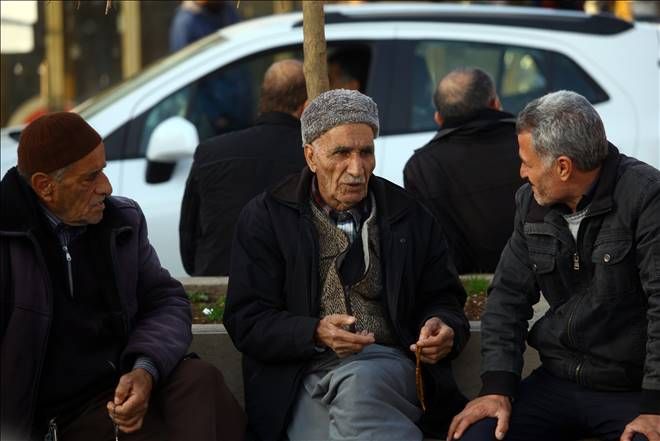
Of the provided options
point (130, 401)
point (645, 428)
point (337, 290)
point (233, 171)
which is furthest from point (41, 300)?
point (233, 171)

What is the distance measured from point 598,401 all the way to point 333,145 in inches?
47.5

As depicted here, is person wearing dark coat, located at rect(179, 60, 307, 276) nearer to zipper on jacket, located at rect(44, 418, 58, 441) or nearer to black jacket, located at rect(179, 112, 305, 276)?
black jacket, located at rect(179, 112, 305, 276)

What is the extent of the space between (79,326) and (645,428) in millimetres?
1783

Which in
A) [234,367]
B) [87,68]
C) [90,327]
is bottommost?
[87,68]

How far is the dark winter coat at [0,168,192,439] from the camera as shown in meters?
4.57

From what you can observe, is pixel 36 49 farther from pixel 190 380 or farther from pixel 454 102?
pixel 190 380

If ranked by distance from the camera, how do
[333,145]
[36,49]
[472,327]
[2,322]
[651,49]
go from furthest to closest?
[36,49] < [651,49] < [472,327] < [333,145] < [2,322]

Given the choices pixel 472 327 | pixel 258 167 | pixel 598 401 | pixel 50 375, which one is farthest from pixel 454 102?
pixel 50 375

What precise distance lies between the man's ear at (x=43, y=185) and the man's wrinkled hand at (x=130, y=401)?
0.62m

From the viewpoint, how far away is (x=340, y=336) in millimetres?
4750

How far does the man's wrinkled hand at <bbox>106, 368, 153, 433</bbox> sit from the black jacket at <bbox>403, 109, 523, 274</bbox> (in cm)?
207

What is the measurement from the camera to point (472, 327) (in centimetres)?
545

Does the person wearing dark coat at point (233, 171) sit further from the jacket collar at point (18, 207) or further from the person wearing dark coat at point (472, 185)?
the jacket collar at point (18, 207)

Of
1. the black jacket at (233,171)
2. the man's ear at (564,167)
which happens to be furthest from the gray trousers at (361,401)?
the black jacket at (233,171)
